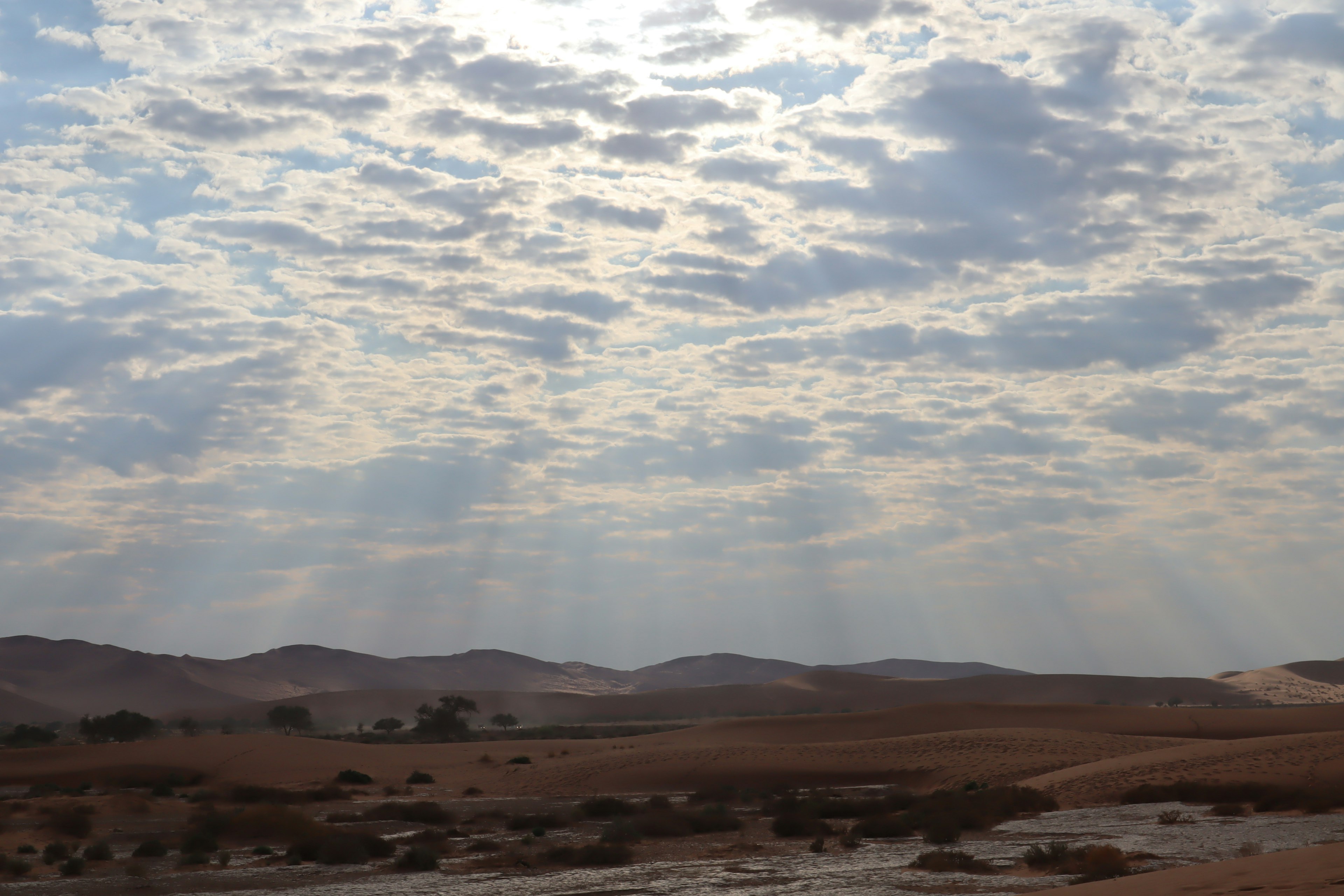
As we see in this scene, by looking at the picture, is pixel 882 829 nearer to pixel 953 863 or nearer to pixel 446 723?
pixel 953 863

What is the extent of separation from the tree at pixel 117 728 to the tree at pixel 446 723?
1899cm

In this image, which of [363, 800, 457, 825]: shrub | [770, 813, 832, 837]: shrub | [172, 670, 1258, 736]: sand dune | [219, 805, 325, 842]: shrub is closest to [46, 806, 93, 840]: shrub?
[219, 805, 325, 842]: shrub

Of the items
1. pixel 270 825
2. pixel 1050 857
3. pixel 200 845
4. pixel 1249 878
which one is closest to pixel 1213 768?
pixel 1050 857

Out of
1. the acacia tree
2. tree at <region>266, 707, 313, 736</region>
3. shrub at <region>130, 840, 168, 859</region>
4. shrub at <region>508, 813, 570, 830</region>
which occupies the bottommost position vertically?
shrub at <region>508, 813, 570, 830</region>

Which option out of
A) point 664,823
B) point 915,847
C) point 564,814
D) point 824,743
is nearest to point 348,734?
point 824,743

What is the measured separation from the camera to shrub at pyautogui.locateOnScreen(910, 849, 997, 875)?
17.5 m

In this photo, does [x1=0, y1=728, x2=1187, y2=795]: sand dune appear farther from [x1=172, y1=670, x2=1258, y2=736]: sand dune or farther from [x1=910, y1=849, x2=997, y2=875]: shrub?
[x1=172, y1=670, x2=1258, y2=736]: sand dune

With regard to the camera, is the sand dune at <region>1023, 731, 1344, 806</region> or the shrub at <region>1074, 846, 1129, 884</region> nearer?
the shrub at <region>1074, 846, 1129, 884</region>

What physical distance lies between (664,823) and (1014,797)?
9.57 meters

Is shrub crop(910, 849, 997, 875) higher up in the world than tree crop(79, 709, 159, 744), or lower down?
lower down

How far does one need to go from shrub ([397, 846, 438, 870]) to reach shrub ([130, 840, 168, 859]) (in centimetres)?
612

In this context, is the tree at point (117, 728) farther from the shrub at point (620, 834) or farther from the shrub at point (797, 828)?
the shrub at point (797, 828)

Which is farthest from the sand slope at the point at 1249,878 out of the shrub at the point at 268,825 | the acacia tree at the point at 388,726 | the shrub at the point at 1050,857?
the acacia tree at the point at 388,726

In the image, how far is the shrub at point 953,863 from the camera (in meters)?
17.5
